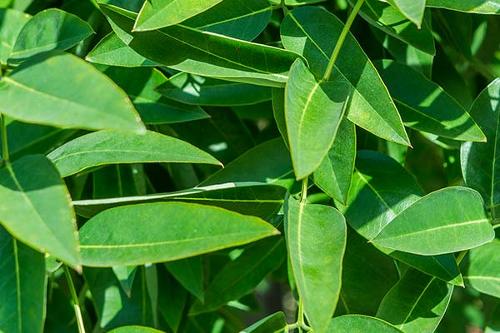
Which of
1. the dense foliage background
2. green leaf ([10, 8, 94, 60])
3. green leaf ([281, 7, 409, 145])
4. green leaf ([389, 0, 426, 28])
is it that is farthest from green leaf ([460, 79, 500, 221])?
green leaf ([10, 8, 94, 60])

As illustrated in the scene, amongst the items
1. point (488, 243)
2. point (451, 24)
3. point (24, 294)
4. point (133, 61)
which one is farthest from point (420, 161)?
point (24, 294)

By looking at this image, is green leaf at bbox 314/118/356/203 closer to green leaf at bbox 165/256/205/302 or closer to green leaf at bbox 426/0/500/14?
green leaf at bbox 426/0/500/14

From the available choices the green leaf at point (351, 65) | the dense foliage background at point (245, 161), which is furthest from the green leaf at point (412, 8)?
the green leaf at point (351, 65)

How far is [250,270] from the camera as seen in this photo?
1.01 m

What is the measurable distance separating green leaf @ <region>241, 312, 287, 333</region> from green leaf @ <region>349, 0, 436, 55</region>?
0.91 feet

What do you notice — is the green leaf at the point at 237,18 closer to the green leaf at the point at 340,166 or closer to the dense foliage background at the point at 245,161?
the dense foliage background at the point at 245,161

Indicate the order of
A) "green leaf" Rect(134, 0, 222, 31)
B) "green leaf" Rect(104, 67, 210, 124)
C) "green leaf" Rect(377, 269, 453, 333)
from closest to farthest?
"green leaf" Rect(134, 0, 222, 31)
"green leaf" Rect(377, 269, 453, 333)
"green leaf" Rect(104, 67, 210, 124)

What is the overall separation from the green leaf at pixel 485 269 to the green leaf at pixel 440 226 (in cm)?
6

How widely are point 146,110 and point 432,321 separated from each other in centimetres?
36

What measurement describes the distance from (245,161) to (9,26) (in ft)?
0.90

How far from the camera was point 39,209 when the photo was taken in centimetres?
59

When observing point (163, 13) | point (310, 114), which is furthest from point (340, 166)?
point (163, 13)

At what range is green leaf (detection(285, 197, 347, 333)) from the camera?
24.5 inches

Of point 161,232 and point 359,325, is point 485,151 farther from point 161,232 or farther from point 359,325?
point 161,232
